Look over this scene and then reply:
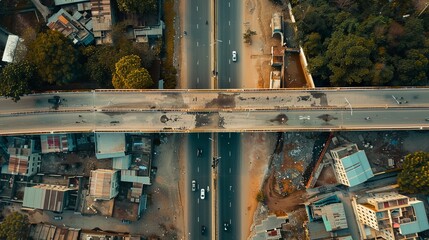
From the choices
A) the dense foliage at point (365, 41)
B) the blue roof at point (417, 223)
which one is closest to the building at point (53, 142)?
the dense foliage at point (365, 41)

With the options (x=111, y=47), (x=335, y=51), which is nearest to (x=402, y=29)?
(x=335, y=51)

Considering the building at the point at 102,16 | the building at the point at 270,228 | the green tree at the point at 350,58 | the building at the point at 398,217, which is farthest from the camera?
the building at the point at 102,16

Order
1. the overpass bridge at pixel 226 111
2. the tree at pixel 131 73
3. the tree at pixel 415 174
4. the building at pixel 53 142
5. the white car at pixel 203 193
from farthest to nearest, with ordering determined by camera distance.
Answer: the white car at pixel 203 193, the building at pixel 53 142, the tree at pixel 131 73, the overpass bridge at pixel 226 111, the tree at pixel 415 174

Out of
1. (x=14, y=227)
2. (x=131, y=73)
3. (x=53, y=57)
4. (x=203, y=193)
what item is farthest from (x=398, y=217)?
(x=14, y=227)

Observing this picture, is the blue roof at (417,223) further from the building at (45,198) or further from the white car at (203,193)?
the building at (45,198)

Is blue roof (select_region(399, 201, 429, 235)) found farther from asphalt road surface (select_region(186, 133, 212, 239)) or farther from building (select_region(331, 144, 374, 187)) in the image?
asphalt road surface (select_region(186, 133, 212, 239))

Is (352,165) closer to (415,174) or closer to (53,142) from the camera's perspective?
(415,174)

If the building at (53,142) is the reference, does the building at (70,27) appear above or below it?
above
